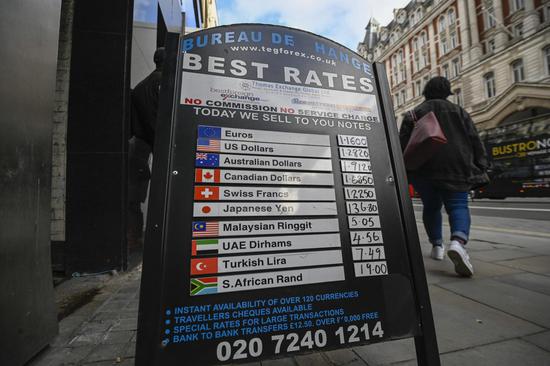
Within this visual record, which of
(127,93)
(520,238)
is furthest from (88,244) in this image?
(520,238)

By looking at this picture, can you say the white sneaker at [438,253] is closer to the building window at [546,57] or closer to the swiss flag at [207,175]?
the swiss flag at [207,175]

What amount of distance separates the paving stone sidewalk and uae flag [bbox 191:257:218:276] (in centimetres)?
69

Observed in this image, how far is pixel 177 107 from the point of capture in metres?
1.25

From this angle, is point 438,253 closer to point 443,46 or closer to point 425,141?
point 425,141

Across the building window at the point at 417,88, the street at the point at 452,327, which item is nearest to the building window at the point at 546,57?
the building window at the point at 417,88

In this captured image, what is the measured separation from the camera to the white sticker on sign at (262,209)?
3.92 feet

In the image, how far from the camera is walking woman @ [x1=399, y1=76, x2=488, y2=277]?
8.95 feet

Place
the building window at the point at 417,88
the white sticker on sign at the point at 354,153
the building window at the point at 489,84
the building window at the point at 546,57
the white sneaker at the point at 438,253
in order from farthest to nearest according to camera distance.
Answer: the building window at the point at 417,88, the building window at the point at 489,84, the building window at the point at 546,57, the white sneaker at the point at 438,253, the white sticker on sign at the point at 354,153

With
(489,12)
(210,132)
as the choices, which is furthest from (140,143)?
(489,12)

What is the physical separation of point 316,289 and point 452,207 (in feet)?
7.38

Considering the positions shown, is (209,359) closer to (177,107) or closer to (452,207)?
(177,107)

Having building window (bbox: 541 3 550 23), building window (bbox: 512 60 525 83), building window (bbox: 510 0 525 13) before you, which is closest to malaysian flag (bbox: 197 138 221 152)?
building window (bbox: 512 60 525 83)

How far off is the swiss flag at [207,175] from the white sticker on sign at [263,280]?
1.29 ft

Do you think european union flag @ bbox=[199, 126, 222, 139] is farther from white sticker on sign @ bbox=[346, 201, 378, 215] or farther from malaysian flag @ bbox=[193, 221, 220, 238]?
white sticker on sign @ bbox=[346, 201, 378, 215]
